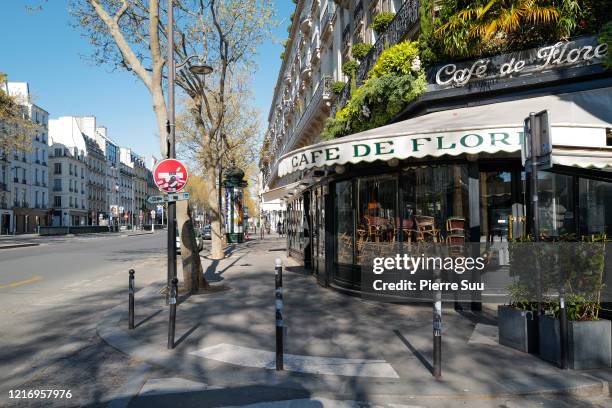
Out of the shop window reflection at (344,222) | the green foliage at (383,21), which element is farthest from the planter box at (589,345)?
the green foliage at (383,21)

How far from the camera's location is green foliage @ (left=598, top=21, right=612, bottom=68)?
767cm

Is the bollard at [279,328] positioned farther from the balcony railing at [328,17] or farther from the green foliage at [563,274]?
the balcony railing at [328,17]

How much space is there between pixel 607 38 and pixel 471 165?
2.98m

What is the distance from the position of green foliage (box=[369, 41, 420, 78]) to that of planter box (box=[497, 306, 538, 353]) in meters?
6.69

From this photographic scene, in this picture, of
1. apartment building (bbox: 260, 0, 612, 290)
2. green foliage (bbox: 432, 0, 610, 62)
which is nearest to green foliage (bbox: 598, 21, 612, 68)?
apartment building (bbox: 260, 0, 612, 290)

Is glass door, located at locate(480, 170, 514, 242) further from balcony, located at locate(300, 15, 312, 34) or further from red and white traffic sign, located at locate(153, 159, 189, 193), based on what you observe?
balcony, located at locate(300, 15, 312, 34)

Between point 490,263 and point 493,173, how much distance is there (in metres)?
1.72

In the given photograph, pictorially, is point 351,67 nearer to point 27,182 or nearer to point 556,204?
point 556,204

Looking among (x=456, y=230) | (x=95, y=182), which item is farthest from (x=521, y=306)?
(x=95, y=182)

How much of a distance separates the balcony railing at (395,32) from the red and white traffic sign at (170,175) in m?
7.04

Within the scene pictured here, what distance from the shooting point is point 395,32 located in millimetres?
13500

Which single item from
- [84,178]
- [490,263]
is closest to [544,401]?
[490,263]

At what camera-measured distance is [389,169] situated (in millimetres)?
9789

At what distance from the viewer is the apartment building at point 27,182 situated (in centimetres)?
6412
